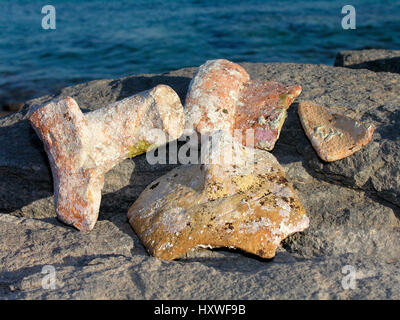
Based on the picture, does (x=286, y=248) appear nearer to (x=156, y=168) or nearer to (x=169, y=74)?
(x=156, y=168)

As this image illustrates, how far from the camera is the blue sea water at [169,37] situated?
9086 mm

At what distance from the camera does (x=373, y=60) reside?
4.98 meters

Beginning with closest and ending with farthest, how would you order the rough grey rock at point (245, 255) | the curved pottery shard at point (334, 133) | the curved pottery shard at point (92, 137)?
the rough grey rock at point (245, 255)
the curved pottery shard at point (92, 137)
the curved pottery shard at point (334, 133)

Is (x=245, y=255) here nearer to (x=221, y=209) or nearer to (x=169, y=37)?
(x=221, y=209)

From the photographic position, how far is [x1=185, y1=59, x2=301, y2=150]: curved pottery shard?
Result: 3008 mm

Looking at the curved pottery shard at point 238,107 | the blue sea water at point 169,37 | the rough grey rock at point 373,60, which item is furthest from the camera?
the blue sea water at point 169,37

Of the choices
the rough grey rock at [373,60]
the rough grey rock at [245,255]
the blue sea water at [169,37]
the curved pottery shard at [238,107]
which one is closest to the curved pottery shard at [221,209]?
the rough grey rock at [245,255]

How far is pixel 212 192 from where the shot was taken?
2.60 metres

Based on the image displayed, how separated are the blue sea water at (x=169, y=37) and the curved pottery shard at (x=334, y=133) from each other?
6.19 meters

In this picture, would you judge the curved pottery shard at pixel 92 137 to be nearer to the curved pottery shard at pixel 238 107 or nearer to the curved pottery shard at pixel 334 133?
the curved pottery shard at pixel 238 107

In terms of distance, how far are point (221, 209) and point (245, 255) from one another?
29 centimetres

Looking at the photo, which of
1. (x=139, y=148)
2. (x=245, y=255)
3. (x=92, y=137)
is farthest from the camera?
(x=139, y=148)

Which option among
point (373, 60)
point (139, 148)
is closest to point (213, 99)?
point (139, 148)

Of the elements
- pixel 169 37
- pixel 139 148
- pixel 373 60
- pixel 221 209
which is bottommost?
pixel 221 209
